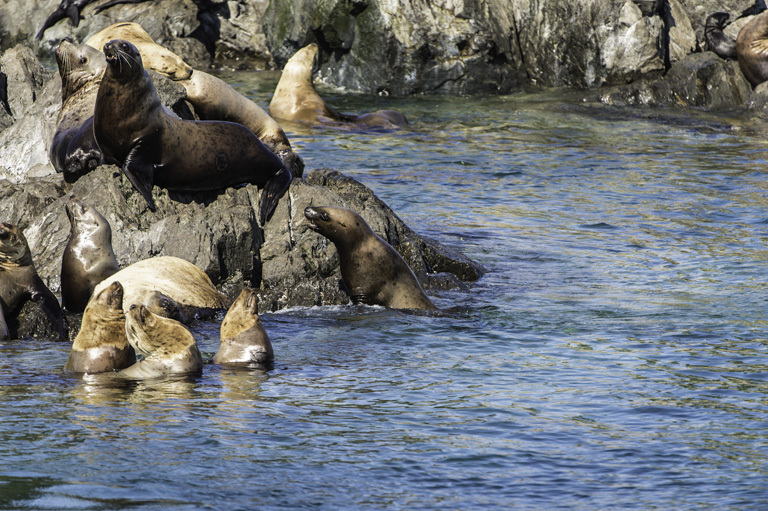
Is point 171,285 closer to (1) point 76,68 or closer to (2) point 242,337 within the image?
(2) point 242,337

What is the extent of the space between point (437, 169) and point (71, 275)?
26.9 ft

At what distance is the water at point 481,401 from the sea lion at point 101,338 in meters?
0.16

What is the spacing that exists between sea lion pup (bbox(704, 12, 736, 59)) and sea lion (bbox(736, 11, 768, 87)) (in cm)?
45

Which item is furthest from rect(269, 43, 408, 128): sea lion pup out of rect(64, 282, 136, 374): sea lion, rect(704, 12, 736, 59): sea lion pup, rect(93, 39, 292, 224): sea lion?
rect(64, 282, 136, 374): sea lion

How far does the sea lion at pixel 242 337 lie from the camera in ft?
Result: 21.2

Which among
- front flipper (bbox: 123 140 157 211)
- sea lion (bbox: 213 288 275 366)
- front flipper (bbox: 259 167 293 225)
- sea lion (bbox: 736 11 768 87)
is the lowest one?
sea lion (bbox: 213 288 275 366)

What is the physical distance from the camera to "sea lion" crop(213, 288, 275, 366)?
647 cm

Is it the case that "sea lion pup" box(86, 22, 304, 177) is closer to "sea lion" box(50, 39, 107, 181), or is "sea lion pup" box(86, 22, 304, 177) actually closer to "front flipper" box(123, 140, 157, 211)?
"sea lion" box(50, 39, 107, 181)

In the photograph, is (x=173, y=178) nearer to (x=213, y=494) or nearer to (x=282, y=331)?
(x=282, y=331)

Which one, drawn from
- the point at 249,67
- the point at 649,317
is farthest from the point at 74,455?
the point at 249,67

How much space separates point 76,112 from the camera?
1005cm

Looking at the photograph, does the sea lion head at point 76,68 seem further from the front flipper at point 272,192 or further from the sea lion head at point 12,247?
the sea lion head at point 12,247

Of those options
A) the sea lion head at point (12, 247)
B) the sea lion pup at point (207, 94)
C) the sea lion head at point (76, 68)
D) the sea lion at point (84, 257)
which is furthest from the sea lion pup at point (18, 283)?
the sea lion pup at point (207, 94)

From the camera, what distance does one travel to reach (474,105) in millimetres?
21047
